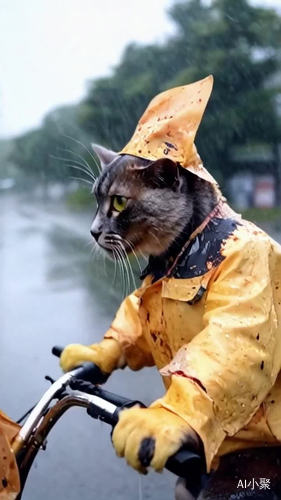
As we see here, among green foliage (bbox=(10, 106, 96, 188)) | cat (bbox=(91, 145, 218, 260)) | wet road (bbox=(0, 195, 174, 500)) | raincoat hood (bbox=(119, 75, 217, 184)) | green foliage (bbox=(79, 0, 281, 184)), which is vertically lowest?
wet road (bbox=(0, 195, 174, 500))

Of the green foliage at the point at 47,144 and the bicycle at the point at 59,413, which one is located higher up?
the green foliage at the point at 47,144

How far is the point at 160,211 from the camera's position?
217 centimetres

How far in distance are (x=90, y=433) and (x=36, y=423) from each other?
3281mm

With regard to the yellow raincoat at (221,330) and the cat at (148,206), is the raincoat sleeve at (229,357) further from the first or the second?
the cat at (148,206)

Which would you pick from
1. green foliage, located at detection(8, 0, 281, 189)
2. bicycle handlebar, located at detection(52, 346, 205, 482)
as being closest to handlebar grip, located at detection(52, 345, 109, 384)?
bicycle handlebar, located at detection(52, 346, 205, 482)

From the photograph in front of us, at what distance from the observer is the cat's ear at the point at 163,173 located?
210 cm

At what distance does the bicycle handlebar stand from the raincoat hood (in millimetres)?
706

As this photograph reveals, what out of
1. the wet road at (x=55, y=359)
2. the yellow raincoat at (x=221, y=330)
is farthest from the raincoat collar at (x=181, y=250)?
the wet road at (x=55, y=359)

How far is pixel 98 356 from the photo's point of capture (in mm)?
2443

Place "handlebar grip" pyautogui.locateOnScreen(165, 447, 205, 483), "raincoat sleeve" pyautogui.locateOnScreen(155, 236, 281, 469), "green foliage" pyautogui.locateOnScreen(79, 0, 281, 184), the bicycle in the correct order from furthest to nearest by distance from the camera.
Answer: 1. "green foliage" pyautogui.locateOnScreen(79, 0, 281, 184)
2. the bicycle
3. "raincoat sleeve" pyautogui.locateOnScreen(155, 236, 281, 469)
4. "handlebar grip" pyautogui.locateOnScreen(165, 447, 205, 483)

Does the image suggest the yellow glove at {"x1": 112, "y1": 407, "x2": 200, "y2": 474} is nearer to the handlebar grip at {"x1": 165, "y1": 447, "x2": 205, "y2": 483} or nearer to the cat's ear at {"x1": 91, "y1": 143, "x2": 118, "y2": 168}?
the handlebar grip at {"x1": 165, "y1": 447, "x2": 205, "y2": 483}

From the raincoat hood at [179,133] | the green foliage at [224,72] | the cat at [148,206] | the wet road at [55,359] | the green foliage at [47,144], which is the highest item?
the green foliage at [47,144]

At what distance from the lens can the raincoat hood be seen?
85.3 inches

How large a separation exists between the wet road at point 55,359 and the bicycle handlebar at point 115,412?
213 cm
